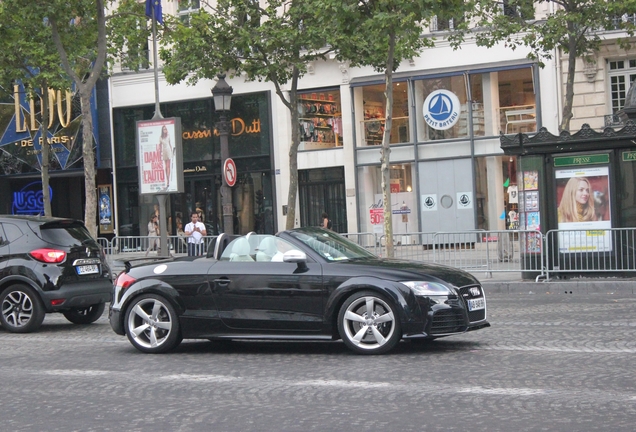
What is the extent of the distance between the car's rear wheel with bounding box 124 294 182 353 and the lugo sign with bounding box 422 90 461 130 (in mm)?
21428

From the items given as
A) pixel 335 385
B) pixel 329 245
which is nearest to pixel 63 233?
pixel 329 245

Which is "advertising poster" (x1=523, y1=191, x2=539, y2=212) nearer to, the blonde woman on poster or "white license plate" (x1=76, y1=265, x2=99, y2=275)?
the blonde woman on poster

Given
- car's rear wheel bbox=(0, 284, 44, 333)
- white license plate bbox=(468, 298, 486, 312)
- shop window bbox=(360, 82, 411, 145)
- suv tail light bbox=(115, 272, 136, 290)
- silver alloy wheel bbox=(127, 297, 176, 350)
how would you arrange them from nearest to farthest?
white license plate bbox=(468, 298, 486, 312) < silver alloy wheel bbox=(127, 297, 176, 350) < suv tail light bbox=(115, 272, 136, 290) < car's rear wheel bbox=(0, 284, 44, 333) < shop window bbox=(360, 82, 411, 145)

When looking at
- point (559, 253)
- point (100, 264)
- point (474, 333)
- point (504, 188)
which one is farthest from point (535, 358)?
point (504, 188)

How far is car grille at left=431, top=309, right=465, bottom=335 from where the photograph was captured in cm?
979

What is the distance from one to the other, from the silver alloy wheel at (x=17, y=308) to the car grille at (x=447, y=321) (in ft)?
21.8

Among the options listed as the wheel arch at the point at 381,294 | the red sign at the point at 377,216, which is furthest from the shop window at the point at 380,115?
the wheel arch at the point at 381,294

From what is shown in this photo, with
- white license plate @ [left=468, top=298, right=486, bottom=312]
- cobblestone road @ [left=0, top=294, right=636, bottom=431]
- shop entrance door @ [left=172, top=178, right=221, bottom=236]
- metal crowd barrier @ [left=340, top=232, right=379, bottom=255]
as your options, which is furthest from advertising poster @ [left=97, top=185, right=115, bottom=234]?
white license plate @ [left=468, top=298, right=486, bottom=312]

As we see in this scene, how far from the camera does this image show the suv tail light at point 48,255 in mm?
13867

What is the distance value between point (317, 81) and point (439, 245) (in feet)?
46.3

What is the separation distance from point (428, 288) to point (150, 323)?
3.21m

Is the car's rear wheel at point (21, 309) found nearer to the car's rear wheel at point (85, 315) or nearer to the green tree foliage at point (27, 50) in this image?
the car's rear wheel at point (85, 315)

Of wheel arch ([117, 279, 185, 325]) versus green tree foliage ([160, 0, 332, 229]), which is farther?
green tree foliage ([160, 0, 332, 229])

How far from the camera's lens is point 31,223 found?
1406cm
